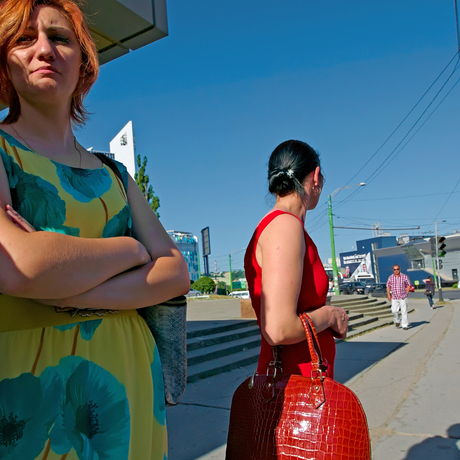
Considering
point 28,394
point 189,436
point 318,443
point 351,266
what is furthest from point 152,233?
point 351,266

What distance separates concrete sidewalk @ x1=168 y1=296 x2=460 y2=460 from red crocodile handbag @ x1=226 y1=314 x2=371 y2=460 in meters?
2.28

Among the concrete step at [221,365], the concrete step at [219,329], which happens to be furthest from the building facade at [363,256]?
the concrete step at [221,365]

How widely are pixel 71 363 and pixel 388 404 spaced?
4557mm

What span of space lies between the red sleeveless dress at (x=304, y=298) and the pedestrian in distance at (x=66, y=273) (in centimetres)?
55

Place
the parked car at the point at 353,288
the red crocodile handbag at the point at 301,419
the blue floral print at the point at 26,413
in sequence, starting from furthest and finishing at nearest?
the parked car at the point at 353,288 → the red crocodile handbag at the point at 301,419 → the blue floral print at the point at 26,413

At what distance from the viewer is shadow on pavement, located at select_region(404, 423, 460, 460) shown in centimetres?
324

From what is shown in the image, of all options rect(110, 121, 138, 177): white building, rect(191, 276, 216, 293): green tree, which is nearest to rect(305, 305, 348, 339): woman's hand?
rect(110, 121, 138, 177): white building

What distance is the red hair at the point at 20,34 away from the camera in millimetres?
1124

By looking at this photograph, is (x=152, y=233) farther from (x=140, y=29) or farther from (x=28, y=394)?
(x=140, y=29)

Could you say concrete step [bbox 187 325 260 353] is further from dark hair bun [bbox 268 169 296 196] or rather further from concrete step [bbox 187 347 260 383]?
dark hair bun [bbox 268 169 296 196]

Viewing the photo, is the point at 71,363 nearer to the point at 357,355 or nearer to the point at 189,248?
the point at 357,355

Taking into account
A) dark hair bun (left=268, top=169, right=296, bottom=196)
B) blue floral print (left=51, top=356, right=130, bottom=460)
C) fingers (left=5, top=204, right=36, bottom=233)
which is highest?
dark hair bun (left=268, top=169, right=296, bottom=196)

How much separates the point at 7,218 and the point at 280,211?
40.0 inches

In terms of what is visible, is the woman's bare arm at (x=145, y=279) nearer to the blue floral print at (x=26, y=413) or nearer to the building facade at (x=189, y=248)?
the blue floral print at (x=26, y=413)
